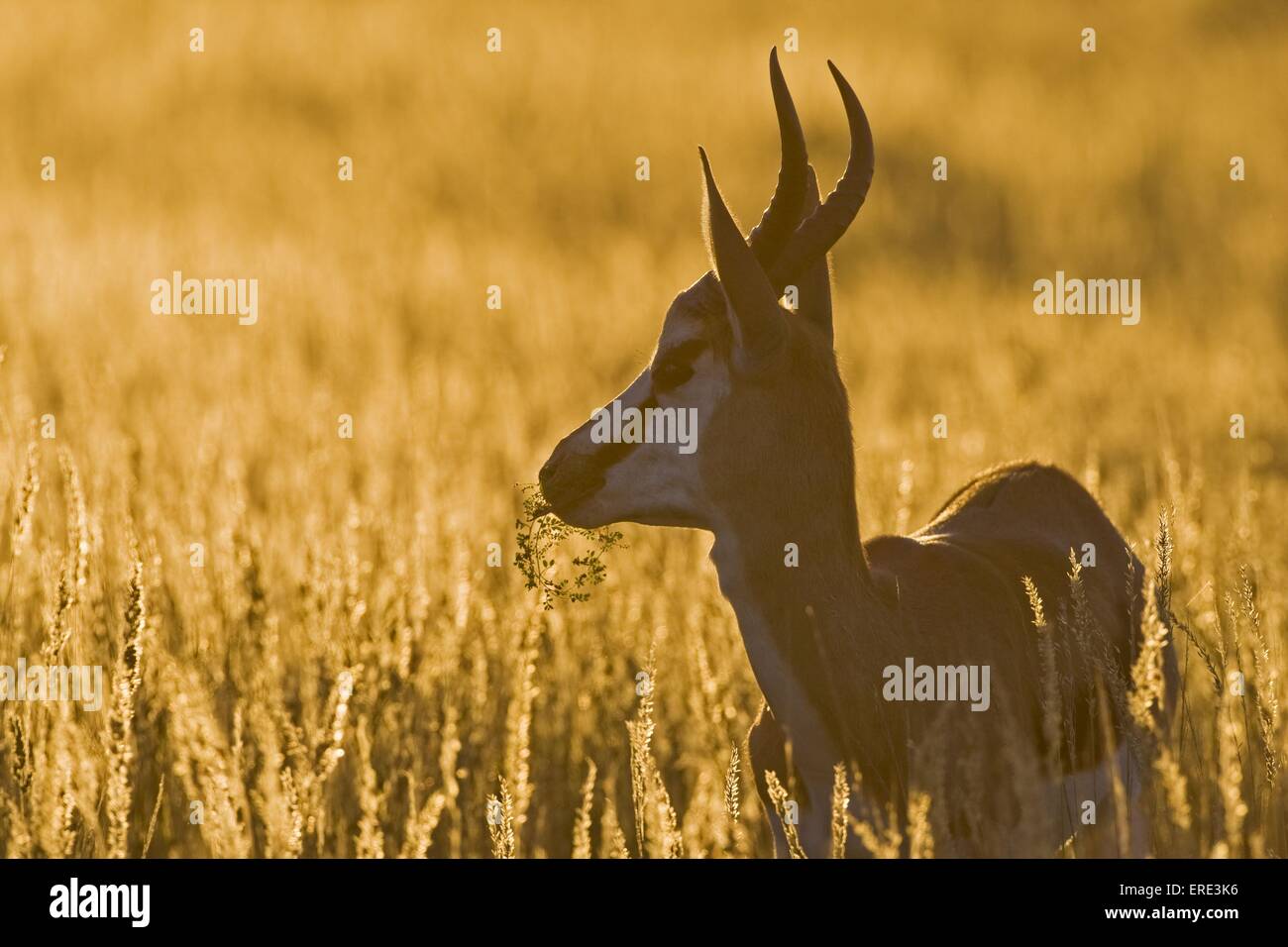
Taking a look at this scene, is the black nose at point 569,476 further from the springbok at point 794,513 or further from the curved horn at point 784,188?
the curved horn at point 784,188

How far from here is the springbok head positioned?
21.0 ft

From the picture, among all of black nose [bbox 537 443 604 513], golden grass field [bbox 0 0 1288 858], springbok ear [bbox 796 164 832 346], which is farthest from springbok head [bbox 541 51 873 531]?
golden grass field [bbox 0 0 1288 858]

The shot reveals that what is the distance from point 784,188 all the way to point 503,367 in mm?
10353

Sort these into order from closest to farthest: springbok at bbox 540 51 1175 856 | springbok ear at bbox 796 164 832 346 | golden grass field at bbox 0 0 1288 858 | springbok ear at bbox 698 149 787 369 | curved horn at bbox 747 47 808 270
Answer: springbok ear at bbox 698 149 787 369 < springbok at bbox 540 51 1175 856 < curved horn at bbox 747 47 808 270 < springbok ear at bbox 796 164 832 346 < golden grass field at bbox 0 0 1288 858

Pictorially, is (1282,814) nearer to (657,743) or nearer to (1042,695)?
(1042,695)

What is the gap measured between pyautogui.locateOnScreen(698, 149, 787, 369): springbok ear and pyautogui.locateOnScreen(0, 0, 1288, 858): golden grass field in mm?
1402

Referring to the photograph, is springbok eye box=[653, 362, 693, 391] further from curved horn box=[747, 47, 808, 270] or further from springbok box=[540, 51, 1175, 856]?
curved horn box=[747, 47, 808, 270]

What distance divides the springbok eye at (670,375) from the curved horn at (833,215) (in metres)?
0.52

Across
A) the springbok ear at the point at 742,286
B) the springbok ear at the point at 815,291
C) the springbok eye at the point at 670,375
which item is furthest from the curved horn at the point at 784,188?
the springbok eye at the point at 670,375

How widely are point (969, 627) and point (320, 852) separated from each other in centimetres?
236

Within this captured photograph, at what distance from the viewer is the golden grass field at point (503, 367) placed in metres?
7.12

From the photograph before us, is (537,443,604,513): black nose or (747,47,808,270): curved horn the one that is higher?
(747,47,808,270): curved horn

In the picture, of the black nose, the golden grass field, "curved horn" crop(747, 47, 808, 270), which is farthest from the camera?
the golden grass field

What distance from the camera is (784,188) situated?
22.0 ft
